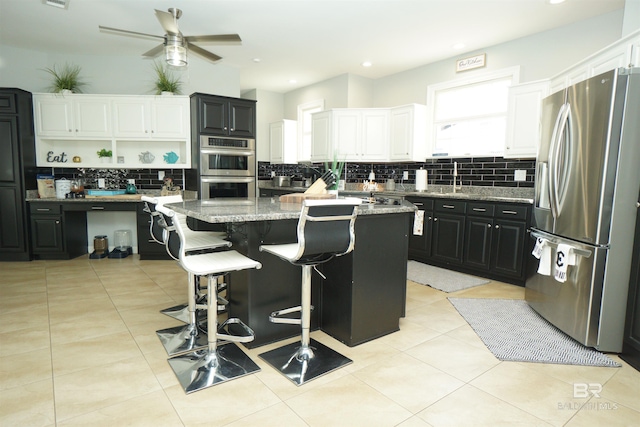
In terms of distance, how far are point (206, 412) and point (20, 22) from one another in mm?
4981

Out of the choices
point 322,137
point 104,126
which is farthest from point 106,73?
point 322,137

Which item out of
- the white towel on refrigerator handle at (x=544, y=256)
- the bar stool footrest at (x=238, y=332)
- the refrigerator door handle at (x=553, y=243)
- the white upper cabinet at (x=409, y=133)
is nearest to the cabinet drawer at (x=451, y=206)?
the white upper cabinet at (x=409, y=133)

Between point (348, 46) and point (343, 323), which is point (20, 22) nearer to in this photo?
point (348, 46)

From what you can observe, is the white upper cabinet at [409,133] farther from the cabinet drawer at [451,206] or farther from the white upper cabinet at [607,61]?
the white upper cabinet at [607,61]

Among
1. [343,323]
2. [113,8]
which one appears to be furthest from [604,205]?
[113,8]

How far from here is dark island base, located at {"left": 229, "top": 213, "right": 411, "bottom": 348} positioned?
8.09 feet

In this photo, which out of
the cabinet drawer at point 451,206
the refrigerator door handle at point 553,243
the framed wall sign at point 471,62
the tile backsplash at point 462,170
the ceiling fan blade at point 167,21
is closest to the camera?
the refrigerator door handle at point 553,243

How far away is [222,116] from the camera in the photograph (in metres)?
5.29

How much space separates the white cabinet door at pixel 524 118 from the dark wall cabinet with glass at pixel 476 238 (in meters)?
0.74

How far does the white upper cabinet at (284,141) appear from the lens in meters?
7.39

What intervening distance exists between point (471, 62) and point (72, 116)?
5.58 metres

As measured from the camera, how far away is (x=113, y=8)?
3939 mm

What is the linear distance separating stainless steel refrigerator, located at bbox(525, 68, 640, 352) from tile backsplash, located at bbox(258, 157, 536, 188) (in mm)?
1806

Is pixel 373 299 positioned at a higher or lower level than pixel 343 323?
higher
